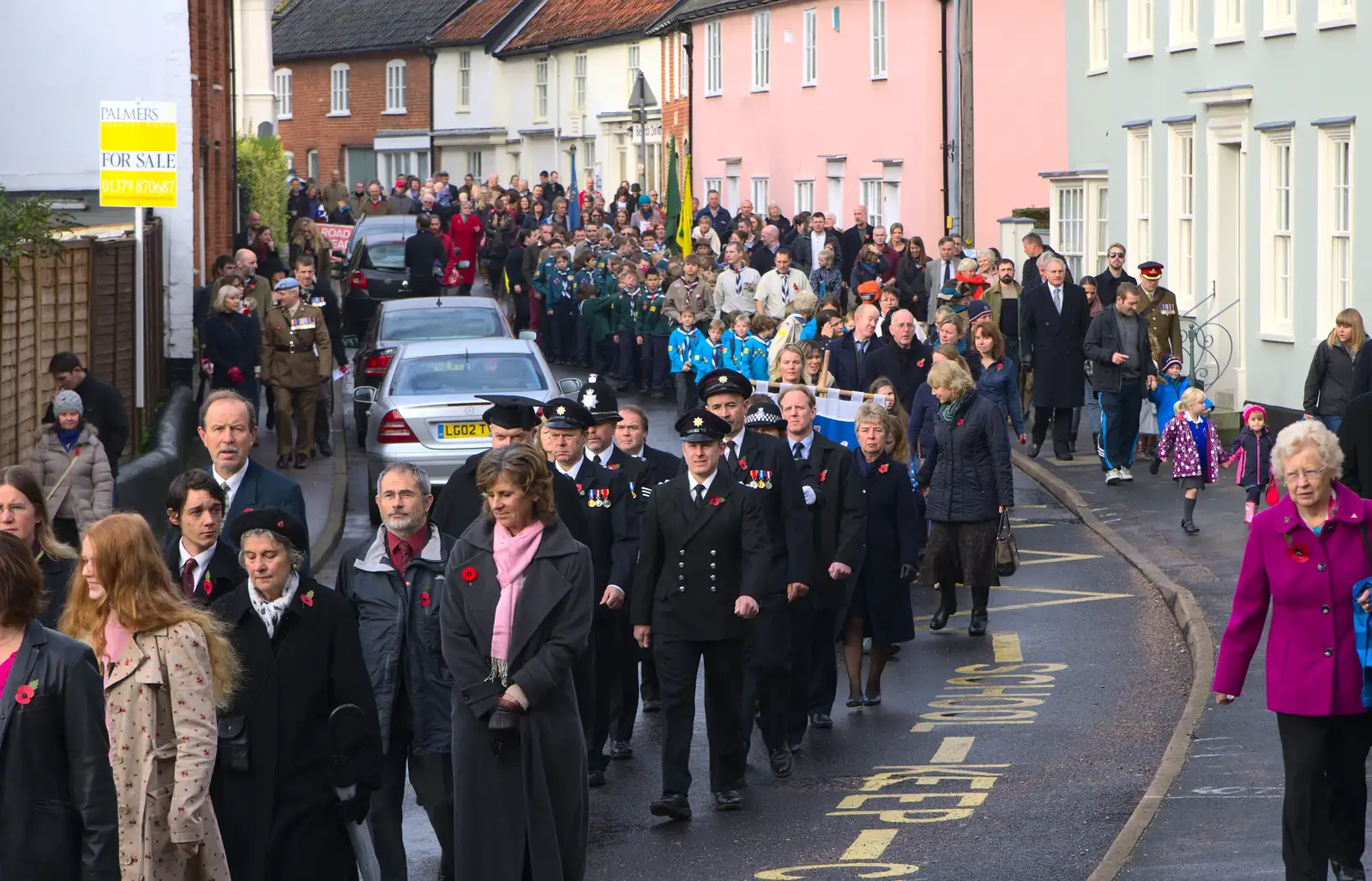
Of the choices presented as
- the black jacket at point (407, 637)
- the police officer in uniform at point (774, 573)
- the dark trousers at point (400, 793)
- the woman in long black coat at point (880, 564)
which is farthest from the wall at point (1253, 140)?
the black jacket at point (407, 637)

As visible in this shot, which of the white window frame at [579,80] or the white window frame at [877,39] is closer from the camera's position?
the white window frame at [877,39]

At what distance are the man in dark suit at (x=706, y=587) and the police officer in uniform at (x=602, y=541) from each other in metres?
0.40

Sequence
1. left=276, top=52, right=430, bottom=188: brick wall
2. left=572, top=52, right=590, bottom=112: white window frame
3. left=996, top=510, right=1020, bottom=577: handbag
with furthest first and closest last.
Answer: left=276, top=52, right=430, bottom=188: brick wall, left=572, top=52, right=590, bottom=112: white window frame, left=996, top=510, right=1020, bottom=577: handbag

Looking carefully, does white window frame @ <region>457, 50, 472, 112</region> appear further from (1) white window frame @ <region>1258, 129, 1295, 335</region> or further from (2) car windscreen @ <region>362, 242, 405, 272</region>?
(1) white window frame @ <region>1258, 129, 1295, 335</region>

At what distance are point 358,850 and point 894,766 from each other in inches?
173

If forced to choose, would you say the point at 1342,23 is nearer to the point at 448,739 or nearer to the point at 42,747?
the point at 448,739

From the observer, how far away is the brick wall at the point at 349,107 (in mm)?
77375

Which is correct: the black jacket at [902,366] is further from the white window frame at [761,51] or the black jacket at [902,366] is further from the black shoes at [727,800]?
the white window frame at [761,51]

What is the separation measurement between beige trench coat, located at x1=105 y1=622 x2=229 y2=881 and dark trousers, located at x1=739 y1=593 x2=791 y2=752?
4457 millimetres

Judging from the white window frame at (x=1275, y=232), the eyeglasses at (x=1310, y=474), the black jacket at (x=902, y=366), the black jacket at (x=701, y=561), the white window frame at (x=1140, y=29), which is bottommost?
the black jacket at (x=701, y=561)

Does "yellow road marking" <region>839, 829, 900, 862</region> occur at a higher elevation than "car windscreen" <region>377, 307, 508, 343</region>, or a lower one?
lower

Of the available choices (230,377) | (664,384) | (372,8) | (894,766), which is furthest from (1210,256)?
(372,8)

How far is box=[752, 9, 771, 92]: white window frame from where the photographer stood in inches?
1881

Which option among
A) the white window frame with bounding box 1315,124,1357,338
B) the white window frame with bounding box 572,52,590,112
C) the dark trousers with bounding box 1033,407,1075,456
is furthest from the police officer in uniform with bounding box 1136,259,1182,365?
the white window frame with bounding box 572,52,590,112
